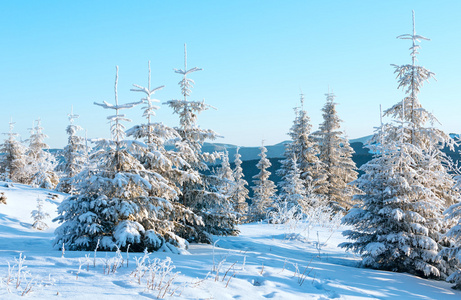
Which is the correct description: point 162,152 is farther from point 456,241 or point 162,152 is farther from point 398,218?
point 456,241

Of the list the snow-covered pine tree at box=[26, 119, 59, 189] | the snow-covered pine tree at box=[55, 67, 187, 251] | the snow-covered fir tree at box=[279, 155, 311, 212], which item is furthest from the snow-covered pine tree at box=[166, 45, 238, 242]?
the snow-covered pine tree at box=[26, 119, 59, 189]

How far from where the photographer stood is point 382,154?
29.9 feet

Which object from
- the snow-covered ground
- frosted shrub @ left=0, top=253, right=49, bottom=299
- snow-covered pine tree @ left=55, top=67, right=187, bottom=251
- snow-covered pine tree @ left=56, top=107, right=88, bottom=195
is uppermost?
snow-covered pine tree @ left=56, top=107, right=88, bottom=195

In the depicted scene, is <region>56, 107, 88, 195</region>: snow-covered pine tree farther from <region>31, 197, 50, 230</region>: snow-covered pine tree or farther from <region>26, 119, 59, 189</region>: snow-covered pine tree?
<region>31, 197, 50, 230</region>: snow-covered pine tree

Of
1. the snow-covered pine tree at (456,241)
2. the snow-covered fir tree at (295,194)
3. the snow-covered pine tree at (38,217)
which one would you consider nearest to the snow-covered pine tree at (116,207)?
the snow-covered pine tree at (38,217)

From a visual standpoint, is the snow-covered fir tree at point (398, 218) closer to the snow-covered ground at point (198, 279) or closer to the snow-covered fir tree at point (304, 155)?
the snow-covered ground at point (198, 279)

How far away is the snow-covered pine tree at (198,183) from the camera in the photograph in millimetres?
10266

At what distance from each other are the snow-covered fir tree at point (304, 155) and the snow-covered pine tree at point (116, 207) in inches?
799

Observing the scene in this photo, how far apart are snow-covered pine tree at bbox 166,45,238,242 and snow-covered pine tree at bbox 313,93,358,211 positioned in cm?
1856

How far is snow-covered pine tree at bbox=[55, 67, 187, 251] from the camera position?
7289 millimetres

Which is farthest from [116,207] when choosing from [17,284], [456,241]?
[456,241]

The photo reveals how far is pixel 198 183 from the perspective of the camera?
10.1 metres

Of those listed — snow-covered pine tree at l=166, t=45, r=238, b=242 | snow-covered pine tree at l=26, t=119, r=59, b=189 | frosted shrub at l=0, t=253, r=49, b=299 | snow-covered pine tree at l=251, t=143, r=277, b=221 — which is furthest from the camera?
snow-covered pine tree at l=251, t=143, r=277, b=221

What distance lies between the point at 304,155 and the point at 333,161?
2.54 m
